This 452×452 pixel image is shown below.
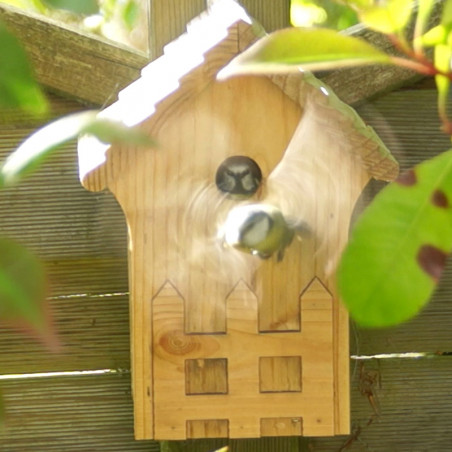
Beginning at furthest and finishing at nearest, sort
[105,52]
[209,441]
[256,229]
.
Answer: [209,441], [105,52], [256,229]

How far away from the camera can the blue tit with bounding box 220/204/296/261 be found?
1.06 m

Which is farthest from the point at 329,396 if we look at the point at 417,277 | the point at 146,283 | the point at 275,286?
the point at 417,277

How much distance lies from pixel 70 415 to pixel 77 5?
1.05 meters

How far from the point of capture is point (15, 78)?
0.40 m

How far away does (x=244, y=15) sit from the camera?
3.64 feet

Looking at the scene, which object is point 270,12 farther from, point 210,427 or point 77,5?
point 77,5

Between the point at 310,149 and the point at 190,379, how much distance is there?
0.31m

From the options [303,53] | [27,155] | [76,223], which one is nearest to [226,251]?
[76,223]

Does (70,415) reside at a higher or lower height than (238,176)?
lower

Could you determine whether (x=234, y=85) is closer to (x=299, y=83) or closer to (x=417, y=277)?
(x=299, y=83)

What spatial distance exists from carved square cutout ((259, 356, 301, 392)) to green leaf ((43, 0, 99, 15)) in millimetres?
759

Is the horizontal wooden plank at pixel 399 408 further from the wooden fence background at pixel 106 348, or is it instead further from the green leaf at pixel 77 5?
the green leaf at pixel 77 5

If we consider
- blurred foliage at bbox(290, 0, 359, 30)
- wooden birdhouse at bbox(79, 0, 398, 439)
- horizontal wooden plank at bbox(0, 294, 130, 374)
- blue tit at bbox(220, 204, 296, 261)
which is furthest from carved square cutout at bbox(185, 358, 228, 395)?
blurred foliage at bbox(290, 0, 359, 30)

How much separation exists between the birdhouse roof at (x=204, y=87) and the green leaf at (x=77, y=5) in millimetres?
627
